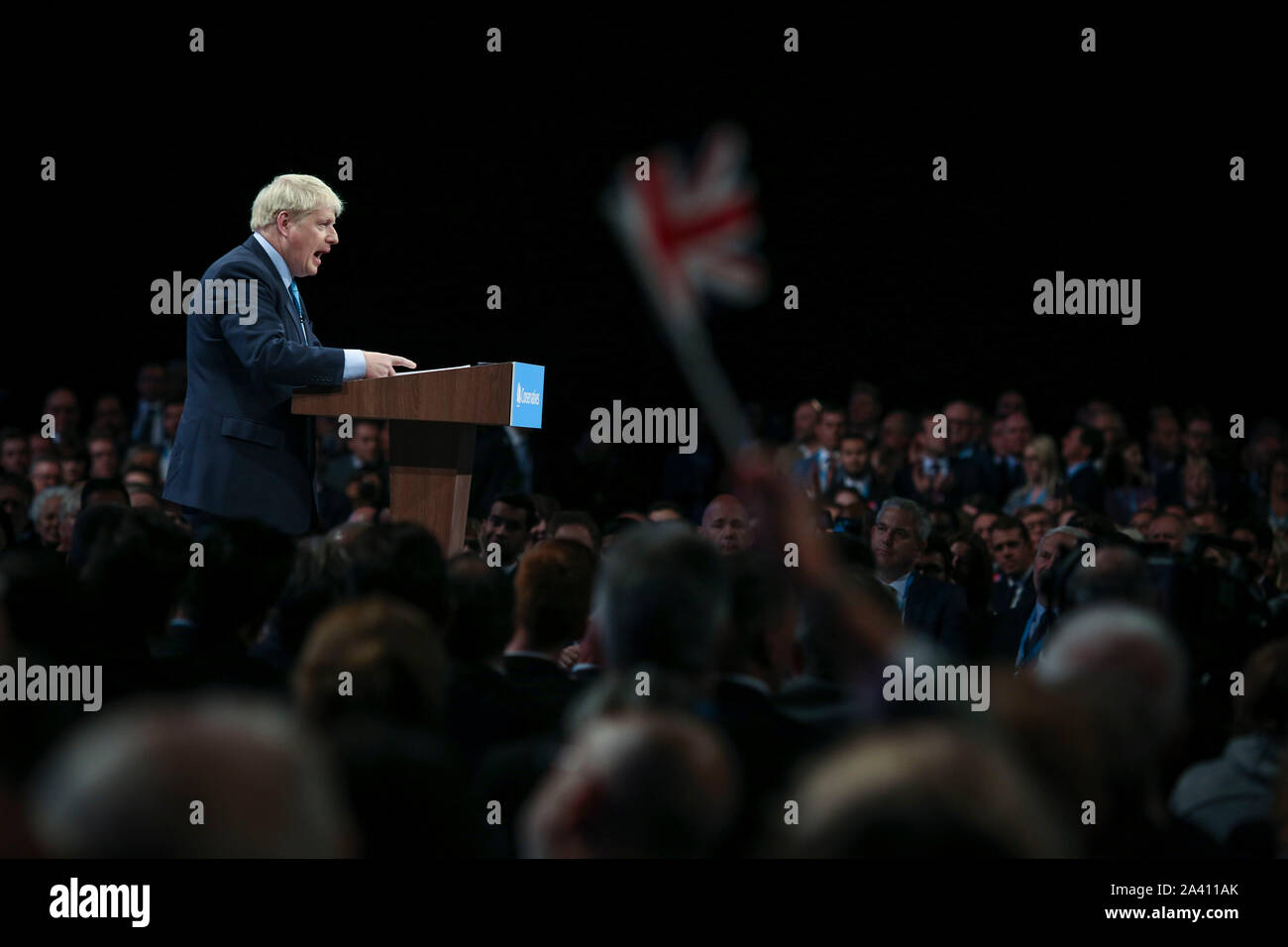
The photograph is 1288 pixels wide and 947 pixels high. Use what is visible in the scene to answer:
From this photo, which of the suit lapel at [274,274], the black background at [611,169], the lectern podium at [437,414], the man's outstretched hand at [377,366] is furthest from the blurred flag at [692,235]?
the black background at [611,169]

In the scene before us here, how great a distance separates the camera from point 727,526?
6.00 metres

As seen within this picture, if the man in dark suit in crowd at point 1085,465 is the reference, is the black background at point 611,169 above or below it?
above

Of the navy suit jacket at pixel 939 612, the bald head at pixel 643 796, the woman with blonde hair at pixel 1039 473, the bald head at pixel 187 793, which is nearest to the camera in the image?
the bald head at pixel 187 793

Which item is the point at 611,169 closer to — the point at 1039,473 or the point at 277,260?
the point at 1039,473

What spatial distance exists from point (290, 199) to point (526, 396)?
0.87 m

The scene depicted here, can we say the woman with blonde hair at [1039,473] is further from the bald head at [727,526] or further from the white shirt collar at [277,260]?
the white shirt collar at [277,260]

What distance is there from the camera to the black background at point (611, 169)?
9.76m

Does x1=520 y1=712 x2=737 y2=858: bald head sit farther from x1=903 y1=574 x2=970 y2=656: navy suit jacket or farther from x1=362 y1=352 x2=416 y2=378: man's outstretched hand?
x1=903 y1=574 x2=970 y2=656: navy suit jacket

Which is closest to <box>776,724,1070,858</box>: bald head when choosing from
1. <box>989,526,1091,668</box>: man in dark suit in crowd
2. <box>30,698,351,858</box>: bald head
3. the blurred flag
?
<box>30,698,351,858</box>: bald head

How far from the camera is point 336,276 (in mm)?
10141

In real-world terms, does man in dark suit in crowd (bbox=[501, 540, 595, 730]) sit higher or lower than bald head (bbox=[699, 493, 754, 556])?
lower

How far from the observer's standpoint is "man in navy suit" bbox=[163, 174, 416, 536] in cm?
421

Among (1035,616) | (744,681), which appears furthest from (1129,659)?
(1035,616)

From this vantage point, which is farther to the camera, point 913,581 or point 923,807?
point 913,581
